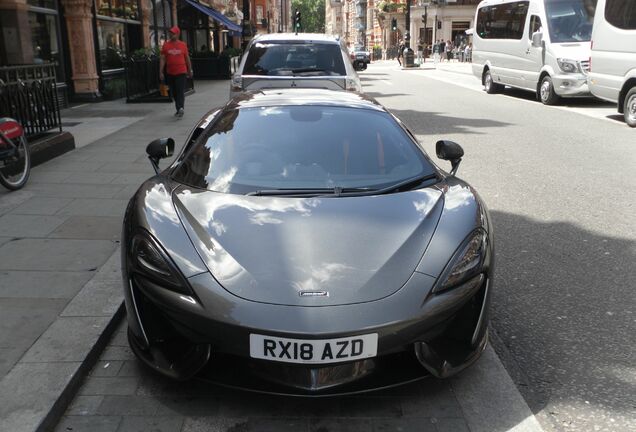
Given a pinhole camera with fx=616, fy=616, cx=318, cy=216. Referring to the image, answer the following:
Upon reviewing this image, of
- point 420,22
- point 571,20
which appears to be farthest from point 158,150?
point 420,22

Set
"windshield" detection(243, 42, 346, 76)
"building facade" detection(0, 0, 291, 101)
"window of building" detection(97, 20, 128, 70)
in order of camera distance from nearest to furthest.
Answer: "windshield" detection(243, 42, 346, 76), "building facade" detection(0, 0, 291, 101), "window of building" detection(97, 20, 128, 70)

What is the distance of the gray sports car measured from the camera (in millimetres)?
2516

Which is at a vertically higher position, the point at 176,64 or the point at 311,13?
the point at 311,13

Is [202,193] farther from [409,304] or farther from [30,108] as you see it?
[30,108]

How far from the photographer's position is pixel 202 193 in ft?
11.1

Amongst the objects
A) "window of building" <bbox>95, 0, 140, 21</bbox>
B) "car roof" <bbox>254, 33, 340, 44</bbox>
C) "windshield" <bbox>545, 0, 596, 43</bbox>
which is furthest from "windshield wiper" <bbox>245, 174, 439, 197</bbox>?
"window of building" <bbox>95, 0, 140, 21</bbox>

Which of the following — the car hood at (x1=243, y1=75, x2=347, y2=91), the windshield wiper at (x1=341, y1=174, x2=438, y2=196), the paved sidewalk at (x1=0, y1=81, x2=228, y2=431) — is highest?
the car hood at (x1=243, y1=75, x2=347, y2=91)

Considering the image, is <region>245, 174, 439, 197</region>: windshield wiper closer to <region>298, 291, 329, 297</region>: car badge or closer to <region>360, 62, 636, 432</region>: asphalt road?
<region>298, 291, 329, 297</region>: car badge

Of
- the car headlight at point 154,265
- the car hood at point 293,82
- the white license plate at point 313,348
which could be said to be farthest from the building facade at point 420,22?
the white license plate at point 313,348

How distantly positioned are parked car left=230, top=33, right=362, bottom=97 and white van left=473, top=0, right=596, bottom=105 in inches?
305

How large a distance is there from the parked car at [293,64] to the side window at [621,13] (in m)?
5.74

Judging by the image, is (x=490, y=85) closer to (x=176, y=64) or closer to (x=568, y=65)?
(x=568, y=65)

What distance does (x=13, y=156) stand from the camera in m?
6.57

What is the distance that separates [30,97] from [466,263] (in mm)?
7003
